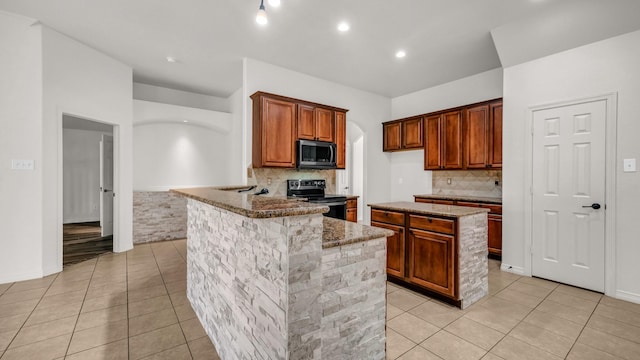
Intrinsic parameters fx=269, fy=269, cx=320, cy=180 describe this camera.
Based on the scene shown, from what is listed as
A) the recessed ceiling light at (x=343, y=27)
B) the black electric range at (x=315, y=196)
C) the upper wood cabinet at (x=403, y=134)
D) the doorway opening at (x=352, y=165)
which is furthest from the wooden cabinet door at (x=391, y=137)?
the recessed ceiling light at (x=343, y=27)

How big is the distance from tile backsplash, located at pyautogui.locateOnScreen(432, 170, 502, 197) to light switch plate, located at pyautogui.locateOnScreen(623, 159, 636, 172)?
1.63 metres

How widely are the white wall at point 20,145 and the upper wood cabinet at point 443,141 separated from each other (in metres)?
5.63

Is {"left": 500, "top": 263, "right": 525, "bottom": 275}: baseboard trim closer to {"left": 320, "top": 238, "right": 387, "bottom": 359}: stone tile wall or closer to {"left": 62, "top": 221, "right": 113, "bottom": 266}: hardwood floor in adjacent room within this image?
{"left": 320, "top": 238, "right": 387, "bottom": 359}: stone tile wall

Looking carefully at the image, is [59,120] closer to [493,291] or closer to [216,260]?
[216,260]

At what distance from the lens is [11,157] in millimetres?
3082

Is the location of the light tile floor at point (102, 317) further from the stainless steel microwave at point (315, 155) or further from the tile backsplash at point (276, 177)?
the stainless steel microwave at point (315, 155)

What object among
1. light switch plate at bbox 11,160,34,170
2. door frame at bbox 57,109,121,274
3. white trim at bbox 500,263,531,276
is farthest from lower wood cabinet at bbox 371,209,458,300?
light switch plate at bbox 11,160,34,170

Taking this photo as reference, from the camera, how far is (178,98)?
5527 millimetres

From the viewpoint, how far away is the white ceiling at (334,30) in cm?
275

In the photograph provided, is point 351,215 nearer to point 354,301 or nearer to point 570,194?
point 570,194

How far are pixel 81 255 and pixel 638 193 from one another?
274 inches

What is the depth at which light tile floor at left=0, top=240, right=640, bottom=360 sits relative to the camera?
188 cm

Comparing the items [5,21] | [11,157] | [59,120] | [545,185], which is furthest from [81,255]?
[545,185]

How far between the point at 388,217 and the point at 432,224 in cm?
52
